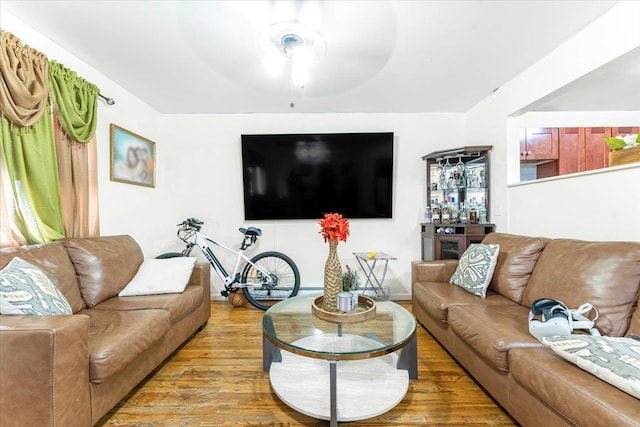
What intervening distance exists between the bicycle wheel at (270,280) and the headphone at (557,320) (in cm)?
233

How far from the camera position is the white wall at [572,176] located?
1.78m

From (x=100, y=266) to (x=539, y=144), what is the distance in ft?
14.8

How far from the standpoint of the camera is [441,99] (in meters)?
3.20

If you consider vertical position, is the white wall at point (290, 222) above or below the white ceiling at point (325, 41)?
below

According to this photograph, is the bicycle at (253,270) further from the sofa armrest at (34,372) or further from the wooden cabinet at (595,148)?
the wooden cabinet at (595,148)

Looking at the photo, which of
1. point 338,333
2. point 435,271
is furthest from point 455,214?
point 338,333

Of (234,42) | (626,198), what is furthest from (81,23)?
(626,198)

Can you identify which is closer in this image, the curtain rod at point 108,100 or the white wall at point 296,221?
the curtain rod at point 108,100

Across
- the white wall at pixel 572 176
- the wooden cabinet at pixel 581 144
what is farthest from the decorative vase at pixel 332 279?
the wooden cabinet at pixel 581 144

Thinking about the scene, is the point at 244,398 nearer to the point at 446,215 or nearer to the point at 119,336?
the point at 119,336

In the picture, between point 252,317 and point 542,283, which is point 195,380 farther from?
point 542,283

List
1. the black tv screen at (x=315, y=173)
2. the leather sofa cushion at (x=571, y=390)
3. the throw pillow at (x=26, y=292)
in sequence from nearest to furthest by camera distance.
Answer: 1. the leather sofa cushion at (x=571, y=390)
2. the throw pillow at (x=26, y=292)
3. the black tv screen at (x=315, y=173)

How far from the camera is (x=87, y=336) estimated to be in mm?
1322

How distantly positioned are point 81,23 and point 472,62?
115 inches
